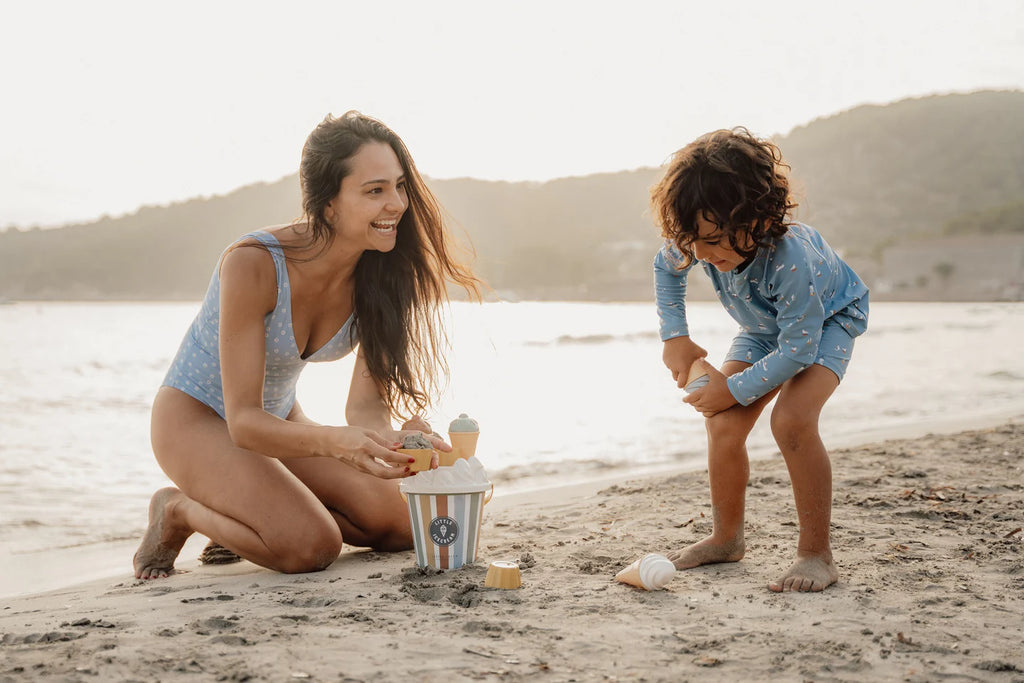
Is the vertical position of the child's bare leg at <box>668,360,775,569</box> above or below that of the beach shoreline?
above

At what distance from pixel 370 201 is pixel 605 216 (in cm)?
9097

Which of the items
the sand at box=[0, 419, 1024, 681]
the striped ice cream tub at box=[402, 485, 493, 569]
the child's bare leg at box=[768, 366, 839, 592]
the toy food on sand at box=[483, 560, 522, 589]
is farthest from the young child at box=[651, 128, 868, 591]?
the striped ice cream tub at box=[402, 485, 493, 569]

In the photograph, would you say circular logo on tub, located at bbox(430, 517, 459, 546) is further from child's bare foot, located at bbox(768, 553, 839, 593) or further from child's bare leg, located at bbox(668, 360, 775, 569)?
child's bare foot, located at bbox(768, 553, 839, 593)

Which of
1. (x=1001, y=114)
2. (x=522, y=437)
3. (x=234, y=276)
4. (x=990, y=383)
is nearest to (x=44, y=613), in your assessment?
(x=234, y=276)

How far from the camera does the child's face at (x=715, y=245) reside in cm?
253

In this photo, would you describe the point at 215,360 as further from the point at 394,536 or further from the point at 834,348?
the point at 834,348

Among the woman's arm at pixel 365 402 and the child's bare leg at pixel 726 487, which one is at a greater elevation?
the woman's arm at pixel 365 402

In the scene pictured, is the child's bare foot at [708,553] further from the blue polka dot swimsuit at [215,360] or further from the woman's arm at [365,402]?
the blue polka dot swimsuit at [215,360]

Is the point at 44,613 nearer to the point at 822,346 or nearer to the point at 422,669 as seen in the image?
the point at 422,669

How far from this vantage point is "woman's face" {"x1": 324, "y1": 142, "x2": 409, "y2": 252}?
294 centimetres

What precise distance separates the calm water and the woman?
4.42 feet

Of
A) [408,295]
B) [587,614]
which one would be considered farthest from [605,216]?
[587,614]

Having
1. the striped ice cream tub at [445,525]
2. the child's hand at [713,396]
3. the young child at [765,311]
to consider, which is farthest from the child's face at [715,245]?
the striped ice cream tub at [445,525]

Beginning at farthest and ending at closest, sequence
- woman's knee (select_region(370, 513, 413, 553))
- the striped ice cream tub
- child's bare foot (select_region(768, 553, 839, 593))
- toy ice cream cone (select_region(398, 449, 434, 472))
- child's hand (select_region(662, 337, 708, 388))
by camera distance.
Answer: woman's knee (select_region(370, 513, 413, 553)) < child's hand (select_region(662, 337, 708, 388)) < the striped ice cream tub < toy ice cream cone (select_region(398, 449, 434, 472)) < child's bare foot (select_region(768, 553, 839, 593))
